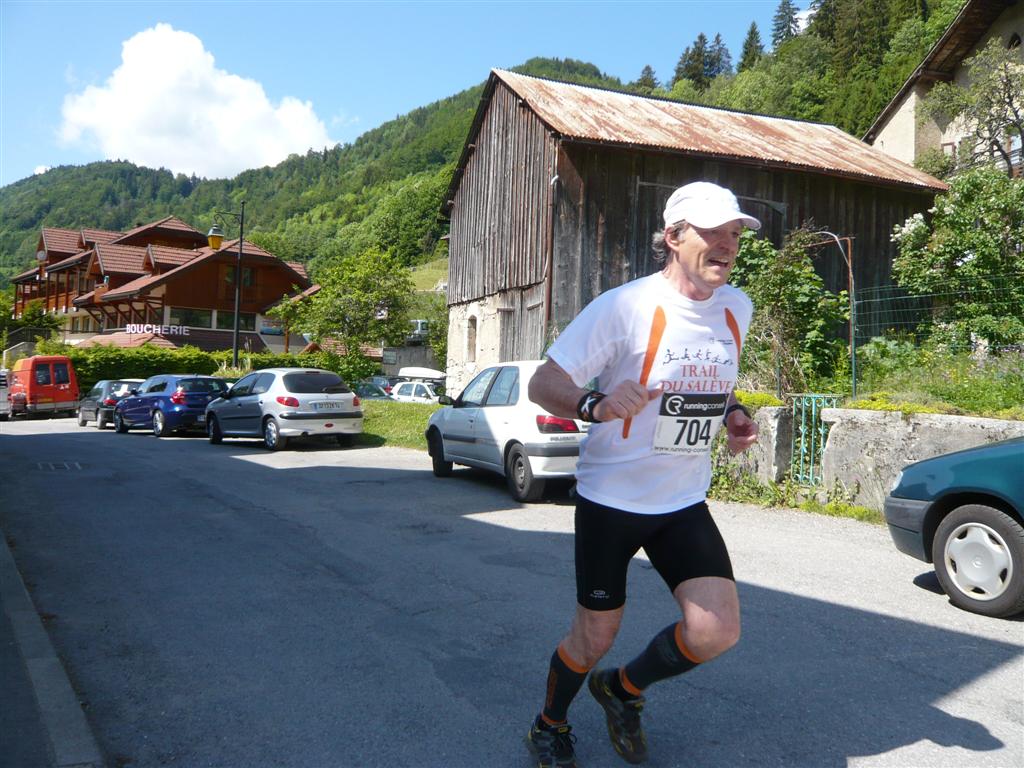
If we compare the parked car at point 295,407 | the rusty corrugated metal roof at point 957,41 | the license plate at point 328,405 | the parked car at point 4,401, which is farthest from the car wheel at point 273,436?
the rusty corrugated metal roof at point 957,41

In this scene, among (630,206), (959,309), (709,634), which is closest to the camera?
(709,634)

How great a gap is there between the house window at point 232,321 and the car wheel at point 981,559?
51.4 metres

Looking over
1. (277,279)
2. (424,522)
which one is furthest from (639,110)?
(277,279)

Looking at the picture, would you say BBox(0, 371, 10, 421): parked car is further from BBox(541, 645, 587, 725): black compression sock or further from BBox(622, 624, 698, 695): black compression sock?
BBox(622, 624, 698, 695): black compression sock

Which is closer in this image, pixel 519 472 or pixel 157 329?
pixel 519 472

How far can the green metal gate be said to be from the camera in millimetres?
9672

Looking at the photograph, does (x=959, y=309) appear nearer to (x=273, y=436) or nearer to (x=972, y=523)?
(x=972, y=523)

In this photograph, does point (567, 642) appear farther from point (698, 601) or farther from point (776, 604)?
point (776, 604)

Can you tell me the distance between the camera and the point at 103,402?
82.1 ft

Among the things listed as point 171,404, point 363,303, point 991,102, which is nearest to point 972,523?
point 171,404

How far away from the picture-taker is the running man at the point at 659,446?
287 centimetres

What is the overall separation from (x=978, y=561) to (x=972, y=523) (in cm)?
24

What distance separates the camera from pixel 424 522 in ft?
28.1

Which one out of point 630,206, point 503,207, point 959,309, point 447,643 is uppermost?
point 503,207
